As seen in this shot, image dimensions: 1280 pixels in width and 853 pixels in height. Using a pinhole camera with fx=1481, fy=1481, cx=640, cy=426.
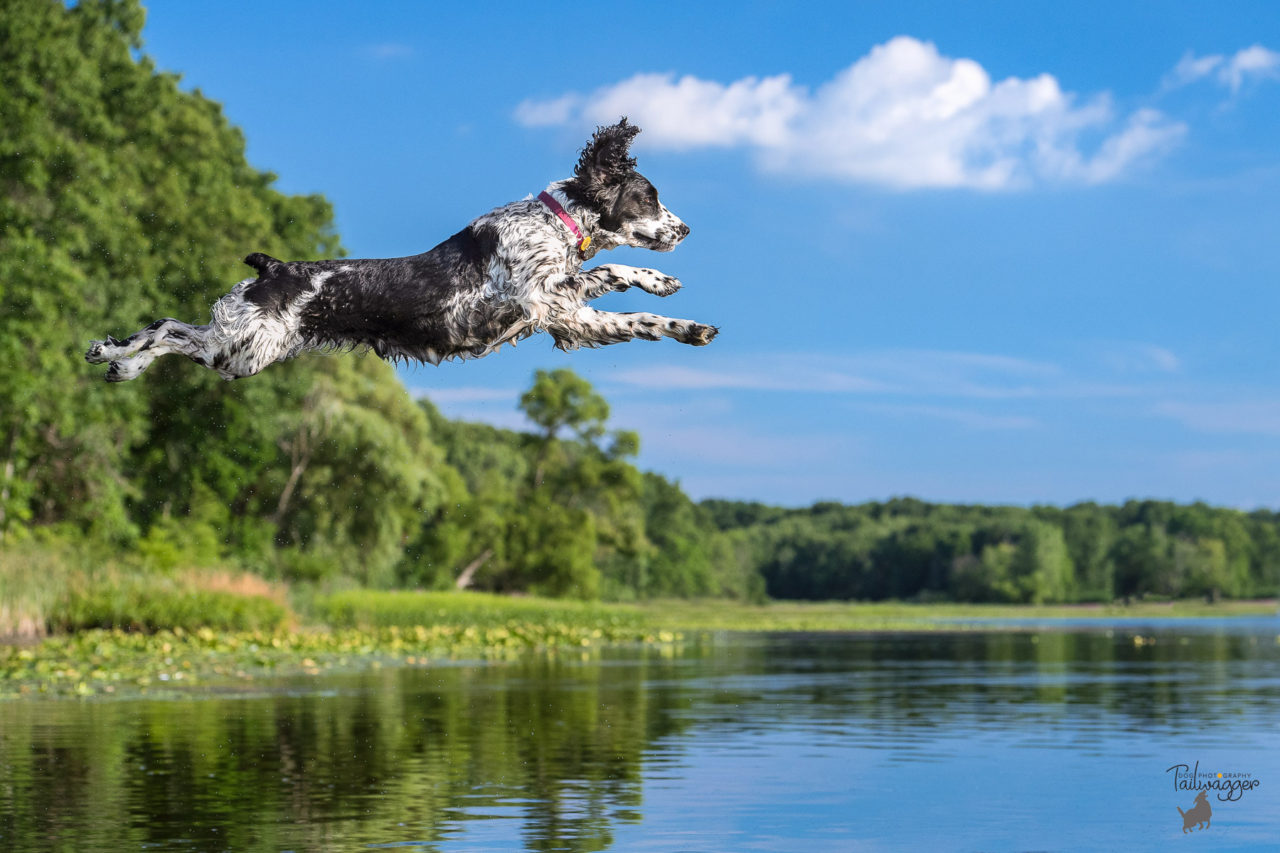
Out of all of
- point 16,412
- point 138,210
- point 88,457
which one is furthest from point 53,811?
A: point 138,210

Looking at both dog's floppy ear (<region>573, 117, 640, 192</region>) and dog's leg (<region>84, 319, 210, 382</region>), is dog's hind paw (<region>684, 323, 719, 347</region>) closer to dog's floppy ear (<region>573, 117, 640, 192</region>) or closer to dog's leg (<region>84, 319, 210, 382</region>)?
dog's floppy ear (<region>573, 117, 640, 192</region>)

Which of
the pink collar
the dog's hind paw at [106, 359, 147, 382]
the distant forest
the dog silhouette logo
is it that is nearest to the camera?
the dog's hind paw at [106, 359, 147, 382]

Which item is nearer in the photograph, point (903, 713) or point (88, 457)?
point (903, 713)

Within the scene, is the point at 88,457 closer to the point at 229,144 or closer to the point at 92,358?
the point at 229,144

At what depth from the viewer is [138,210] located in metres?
44.6

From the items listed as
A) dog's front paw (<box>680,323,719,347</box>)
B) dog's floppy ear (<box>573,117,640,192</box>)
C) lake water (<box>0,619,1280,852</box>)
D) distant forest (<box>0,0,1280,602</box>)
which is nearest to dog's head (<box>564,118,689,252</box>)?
dog's floppy ear (<box>573,117,640,192</box>)

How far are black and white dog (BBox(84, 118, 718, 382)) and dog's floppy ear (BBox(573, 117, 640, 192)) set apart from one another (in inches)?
12.3

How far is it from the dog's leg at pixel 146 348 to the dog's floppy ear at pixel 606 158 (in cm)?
268

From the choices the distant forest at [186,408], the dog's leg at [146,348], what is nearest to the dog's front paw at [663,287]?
the dog's leg at [146,348]

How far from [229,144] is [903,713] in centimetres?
3476

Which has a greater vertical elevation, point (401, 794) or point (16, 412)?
point (16, 412)

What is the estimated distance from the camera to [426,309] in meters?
9.41

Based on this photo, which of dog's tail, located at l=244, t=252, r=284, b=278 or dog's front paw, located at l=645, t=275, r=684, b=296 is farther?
dog's front paw, located at l=645, t=275, r=684, b=296

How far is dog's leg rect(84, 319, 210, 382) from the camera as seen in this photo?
30.3 ft
